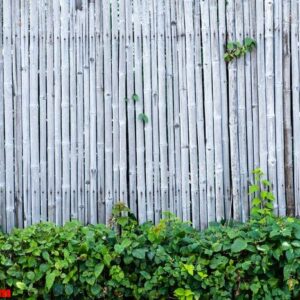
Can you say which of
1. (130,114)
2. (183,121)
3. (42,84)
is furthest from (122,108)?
(42,84)

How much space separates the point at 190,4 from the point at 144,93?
1.01 meters

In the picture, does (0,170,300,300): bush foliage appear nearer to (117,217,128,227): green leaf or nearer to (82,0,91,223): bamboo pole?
(117,217,128,227): green leaf

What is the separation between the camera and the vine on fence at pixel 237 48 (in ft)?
19.4

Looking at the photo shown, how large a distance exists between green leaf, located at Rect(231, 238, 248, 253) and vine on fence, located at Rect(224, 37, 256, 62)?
1.84 metres

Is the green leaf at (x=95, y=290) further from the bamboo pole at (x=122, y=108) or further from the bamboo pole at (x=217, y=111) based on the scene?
the bamboo pole at (x=217, y=111)

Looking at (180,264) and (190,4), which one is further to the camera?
(190,4)

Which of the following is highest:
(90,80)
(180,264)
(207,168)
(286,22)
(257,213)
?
(286,22)

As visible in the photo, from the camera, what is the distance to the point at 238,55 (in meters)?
5.95

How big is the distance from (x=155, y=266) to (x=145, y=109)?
158 cm

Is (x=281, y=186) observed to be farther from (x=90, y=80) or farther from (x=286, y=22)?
(x=90, y=80)

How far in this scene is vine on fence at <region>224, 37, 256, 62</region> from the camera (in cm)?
593

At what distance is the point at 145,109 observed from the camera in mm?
5980

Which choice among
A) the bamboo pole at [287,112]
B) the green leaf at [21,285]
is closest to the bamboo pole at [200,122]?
the bamboo pole at [287,112]

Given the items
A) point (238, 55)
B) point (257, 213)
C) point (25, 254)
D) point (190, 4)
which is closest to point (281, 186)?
point (257, 213)
